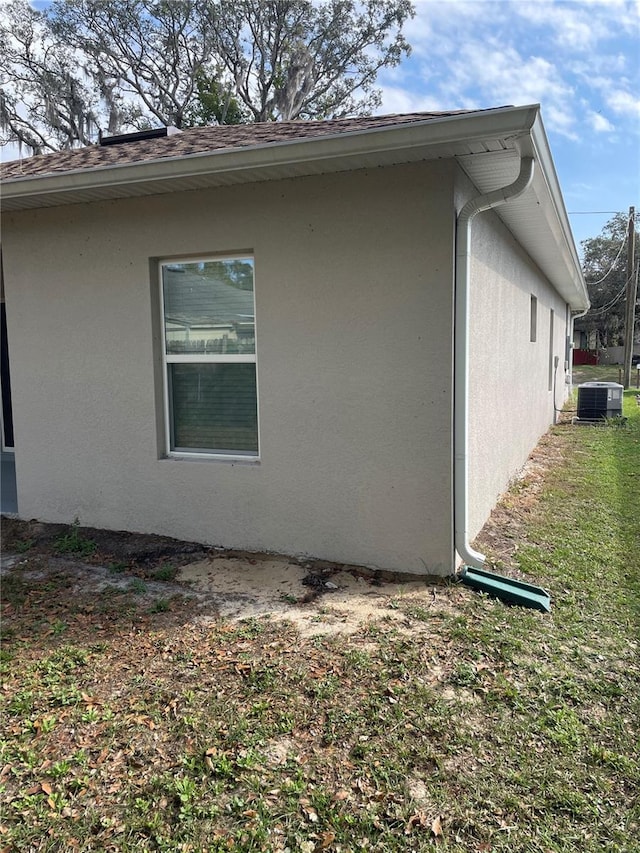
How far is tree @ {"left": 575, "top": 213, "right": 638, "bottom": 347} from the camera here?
141 ft

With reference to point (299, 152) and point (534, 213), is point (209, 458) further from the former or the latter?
point (534, 213)

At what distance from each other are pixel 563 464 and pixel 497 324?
361 centimetres

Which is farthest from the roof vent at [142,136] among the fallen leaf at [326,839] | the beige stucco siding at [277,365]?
the fallen leaf at [326,839]

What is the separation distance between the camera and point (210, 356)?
512 cm

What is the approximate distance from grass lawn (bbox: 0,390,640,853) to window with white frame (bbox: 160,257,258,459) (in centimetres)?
162

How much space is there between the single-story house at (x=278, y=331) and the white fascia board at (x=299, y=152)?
0.01m

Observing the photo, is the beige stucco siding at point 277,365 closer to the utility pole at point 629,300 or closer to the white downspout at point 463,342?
the white downspout at point 463,342

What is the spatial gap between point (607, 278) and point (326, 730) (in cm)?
4724

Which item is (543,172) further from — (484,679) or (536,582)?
(484,679)

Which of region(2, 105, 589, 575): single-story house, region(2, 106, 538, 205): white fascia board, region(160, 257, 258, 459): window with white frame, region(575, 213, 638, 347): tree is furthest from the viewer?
region(575, 213, 638, 347): tree

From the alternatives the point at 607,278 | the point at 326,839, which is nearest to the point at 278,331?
the point at 326,839

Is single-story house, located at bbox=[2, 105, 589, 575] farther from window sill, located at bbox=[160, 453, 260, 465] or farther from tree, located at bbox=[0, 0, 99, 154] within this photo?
tree, located at bbox=[0, 0, 99, 154]

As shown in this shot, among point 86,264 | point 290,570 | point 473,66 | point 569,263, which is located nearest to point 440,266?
point 290,570

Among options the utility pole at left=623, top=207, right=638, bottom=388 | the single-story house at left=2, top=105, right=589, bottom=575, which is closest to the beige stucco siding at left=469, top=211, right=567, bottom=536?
the single-story house at left=2, top=105, right=589, bottom=575
